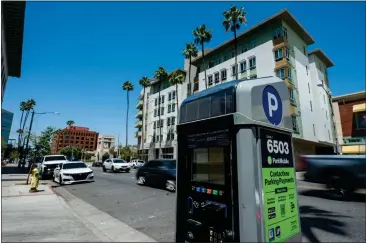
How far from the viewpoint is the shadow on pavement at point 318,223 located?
541cm

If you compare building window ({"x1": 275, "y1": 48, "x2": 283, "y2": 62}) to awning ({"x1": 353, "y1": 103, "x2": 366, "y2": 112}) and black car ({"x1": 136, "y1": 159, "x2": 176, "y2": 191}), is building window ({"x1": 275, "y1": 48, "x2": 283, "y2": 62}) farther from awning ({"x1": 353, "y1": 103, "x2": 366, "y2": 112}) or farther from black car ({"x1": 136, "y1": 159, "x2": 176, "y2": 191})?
black car ({"x1": 136, "y1": 159, "x2": 176, "y2": 191})

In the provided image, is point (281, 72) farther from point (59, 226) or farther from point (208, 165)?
point (59, 226)

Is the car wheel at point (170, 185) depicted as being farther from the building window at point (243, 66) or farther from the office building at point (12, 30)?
the building window at point (243, 66)

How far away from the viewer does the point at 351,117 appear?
3173 cm

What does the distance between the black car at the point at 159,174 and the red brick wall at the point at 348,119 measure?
29.5 meters

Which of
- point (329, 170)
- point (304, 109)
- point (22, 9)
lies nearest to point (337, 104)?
point (304, 109)

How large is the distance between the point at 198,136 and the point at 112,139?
487 feet

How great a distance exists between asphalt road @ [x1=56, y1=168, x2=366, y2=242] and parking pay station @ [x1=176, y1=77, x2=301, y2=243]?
2132mm

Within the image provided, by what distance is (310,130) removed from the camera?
31.4 m

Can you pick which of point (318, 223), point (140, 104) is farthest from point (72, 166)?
point (140, 104)

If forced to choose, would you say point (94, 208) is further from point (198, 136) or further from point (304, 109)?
point (304, 109)

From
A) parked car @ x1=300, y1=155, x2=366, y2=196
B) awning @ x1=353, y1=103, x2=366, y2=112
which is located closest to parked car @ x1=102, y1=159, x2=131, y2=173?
parked car @ x1=300, y1=155, x2=366, y2=196

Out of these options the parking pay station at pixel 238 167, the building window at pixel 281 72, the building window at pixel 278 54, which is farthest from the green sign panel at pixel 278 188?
the building window at pixel 278 54

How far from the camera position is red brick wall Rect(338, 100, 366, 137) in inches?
1230
